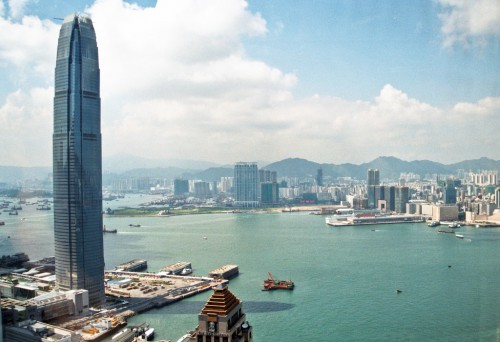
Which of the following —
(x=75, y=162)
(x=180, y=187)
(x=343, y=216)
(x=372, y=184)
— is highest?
(x=75, y=162)

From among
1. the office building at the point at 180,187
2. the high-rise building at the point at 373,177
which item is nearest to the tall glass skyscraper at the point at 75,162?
the high-rise building at the point at 373,177

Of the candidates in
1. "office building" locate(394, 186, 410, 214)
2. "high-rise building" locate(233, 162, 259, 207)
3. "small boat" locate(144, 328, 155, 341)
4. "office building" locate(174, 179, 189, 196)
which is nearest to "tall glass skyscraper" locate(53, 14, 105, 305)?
"small boat" locate(144, 328, 155, 341)

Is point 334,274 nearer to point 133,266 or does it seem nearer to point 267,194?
point 133,266

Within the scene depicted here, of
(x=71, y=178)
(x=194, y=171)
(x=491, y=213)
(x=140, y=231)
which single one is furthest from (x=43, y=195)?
(x=194, y=171)

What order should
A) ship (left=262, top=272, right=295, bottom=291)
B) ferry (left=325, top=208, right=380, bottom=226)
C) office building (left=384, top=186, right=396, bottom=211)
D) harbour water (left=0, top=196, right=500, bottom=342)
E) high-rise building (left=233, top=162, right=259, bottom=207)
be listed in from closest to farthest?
harbour water (left=0, top=196, right=500, bottom=342) → ship (left=262, top=272, right=295, bottom=291) → ferry (left=325, top=208, right=380, bottom=226) → office building (left=384, top=186, right=396, bottom=211) → high-rise building (left=233, top=162, right=259, bottom=207)

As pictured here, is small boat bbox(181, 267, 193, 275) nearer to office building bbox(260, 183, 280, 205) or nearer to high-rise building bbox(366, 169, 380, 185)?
high-rise building bbox(366, 169, 380, 185)

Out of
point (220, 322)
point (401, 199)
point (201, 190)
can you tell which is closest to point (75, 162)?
point (220, 322)
